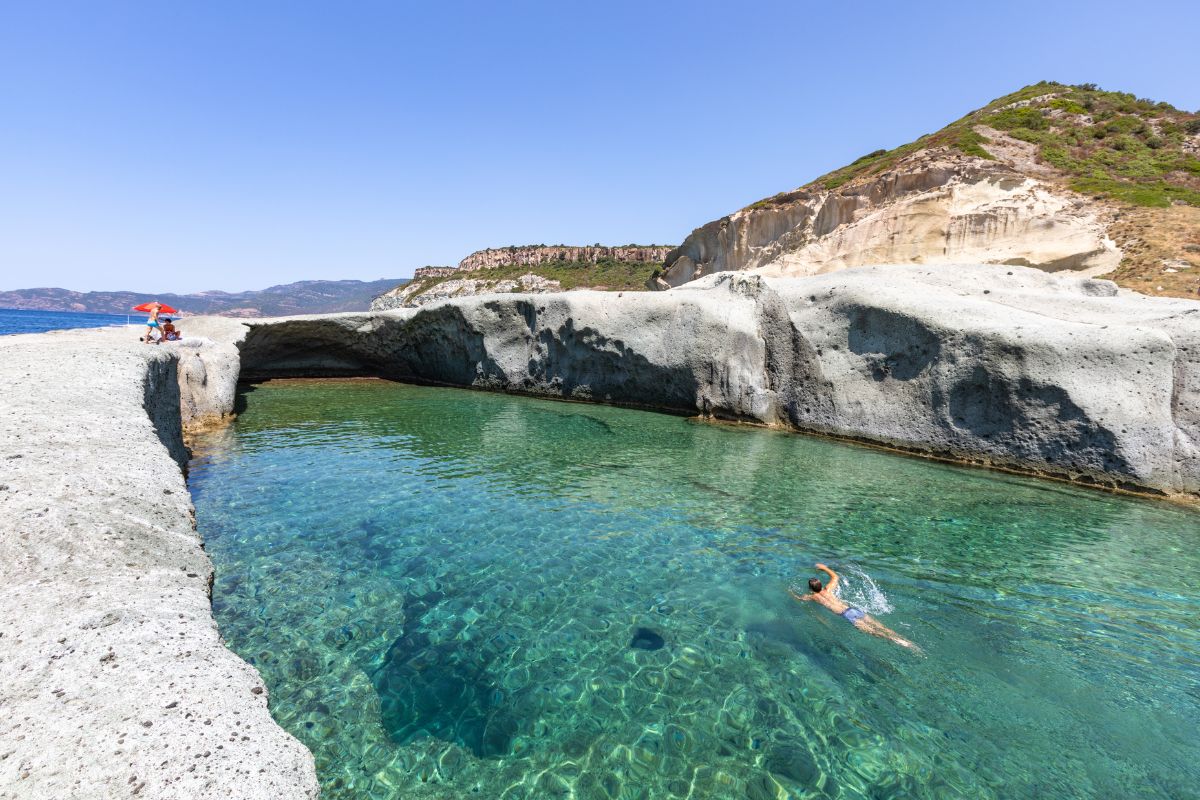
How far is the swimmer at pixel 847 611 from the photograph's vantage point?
18.9 ft

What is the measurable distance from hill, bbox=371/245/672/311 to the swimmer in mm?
79553

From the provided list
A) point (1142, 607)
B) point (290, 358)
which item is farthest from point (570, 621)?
point (290, 358)

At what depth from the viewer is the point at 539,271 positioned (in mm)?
102250

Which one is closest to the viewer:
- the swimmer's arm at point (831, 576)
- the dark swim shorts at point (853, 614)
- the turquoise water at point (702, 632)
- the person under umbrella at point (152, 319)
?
the turquoise water at point (702, 632)

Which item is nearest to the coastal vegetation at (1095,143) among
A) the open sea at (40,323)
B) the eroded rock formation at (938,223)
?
the eroded rock formation at (938,223)

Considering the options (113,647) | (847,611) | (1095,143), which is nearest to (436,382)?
(847,611)

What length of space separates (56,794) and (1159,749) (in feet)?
22.9

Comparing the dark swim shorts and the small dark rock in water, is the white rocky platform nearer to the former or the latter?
the small dark rock in water

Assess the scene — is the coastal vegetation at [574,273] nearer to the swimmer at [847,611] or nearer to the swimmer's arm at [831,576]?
the swimmer's arm at [831,576]

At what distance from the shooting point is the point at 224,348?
16984mm

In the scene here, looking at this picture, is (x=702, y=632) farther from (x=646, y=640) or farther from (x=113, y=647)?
(x=113, y=647)

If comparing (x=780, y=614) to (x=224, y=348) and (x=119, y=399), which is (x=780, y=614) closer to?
(x=119, y=399)

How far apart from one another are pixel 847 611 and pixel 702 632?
67.0 inches

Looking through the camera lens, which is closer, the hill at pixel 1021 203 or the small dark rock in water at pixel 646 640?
the small dark rock in water at pixel 646 640
